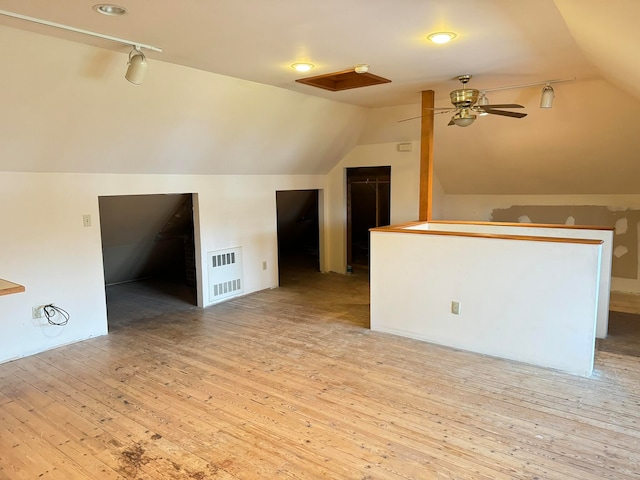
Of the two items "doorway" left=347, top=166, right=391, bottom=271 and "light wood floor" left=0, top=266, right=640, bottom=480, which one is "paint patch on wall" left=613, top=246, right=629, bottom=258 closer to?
"light wood floor" left=0, top=266, right=640, bottom=480

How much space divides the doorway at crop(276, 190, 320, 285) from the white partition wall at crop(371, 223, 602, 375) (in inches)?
139

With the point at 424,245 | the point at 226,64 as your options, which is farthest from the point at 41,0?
the point at 424,245

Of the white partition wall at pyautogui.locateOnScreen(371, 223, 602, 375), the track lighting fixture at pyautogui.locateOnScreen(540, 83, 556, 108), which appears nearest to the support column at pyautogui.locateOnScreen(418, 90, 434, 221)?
the white partition wall at pyautogui.locateOnScreen(371, 223, 602, 375)

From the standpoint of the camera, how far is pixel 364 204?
9203 mm

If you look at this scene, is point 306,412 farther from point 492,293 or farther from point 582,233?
point 582,233

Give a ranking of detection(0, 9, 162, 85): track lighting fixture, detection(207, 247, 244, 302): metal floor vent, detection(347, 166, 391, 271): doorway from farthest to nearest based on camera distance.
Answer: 1. detection(347, 166, 391, 271): doorway
2. detection(207, 247, 244, 302): metal floor vent
3. detection(0, 9, 162, 85): track lighting fixture

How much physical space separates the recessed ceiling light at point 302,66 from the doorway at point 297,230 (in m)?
4.05

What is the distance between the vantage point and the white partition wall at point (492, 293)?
11.2 feet

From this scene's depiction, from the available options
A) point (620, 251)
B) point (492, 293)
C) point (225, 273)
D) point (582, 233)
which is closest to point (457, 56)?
point (492, 293)

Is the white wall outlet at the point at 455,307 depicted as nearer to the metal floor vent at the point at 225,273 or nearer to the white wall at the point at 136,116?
the white wall at the point at 136,116

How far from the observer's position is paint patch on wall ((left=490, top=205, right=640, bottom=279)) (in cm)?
590

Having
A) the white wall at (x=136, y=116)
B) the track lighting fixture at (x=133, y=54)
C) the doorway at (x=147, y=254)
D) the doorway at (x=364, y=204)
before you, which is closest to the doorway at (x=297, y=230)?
the doorway at (x=364, y=204)

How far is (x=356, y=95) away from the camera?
205 inches

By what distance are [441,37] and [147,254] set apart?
5.78m
